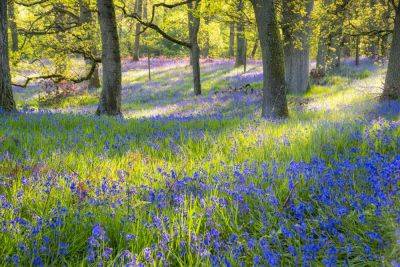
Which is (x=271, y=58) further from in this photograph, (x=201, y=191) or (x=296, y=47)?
(x=296, y=47)

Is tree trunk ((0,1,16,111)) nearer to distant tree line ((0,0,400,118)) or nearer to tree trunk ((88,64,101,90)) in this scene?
distant tree line ((0,0,400,118))

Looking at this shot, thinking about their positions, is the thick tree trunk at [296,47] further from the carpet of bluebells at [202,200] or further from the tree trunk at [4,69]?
the carpet of bluebells at [202,200]

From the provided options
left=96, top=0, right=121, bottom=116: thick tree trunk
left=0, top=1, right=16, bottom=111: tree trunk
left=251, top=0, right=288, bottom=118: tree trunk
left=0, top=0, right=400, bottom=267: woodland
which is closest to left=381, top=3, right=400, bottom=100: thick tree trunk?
left=0, top=0, right=400, bottom=267: woodland

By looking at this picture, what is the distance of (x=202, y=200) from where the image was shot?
3.09 meters

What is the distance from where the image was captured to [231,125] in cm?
780

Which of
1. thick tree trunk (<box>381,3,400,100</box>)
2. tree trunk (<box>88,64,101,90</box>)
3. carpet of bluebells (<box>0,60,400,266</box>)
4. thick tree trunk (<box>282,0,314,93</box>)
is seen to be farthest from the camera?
tree trunk (<box>88,64,101,90</box>)

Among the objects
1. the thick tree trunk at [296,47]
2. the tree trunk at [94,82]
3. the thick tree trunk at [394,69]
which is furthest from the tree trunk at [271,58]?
the tree trunk at [94,82]

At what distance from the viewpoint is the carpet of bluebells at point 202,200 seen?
95.7 inches

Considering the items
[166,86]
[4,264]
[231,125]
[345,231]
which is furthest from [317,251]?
[166,86]

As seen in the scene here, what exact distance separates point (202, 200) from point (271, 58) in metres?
6.72

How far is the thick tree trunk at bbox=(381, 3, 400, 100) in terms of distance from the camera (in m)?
11.8

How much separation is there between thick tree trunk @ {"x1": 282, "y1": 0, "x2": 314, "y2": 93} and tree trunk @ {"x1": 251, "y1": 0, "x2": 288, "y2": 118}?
5.87m

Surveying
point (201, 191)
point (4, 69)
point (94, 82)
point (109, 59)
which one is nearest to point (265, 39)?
point (109, 59)

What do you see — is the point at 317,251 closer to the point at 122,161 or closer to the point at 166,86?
Answer: the point at 122,161
